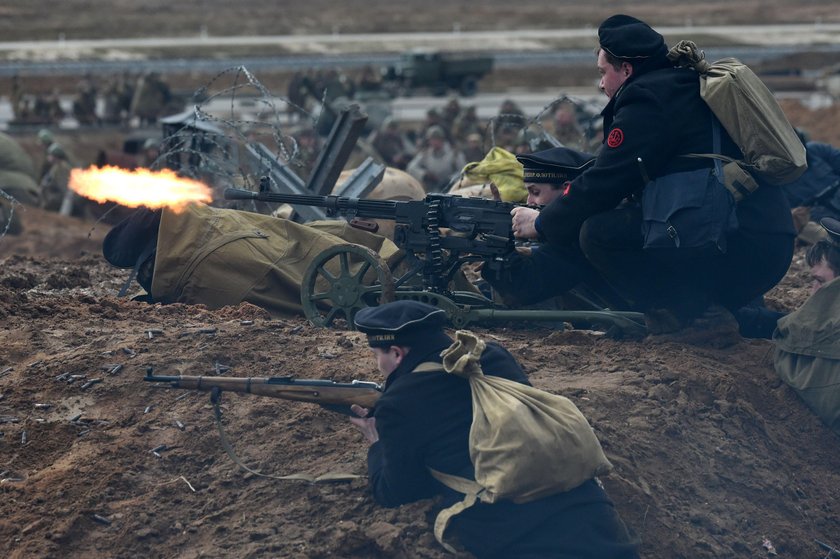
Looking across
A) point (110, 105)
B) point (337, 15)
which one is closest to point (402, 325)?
point (110, 105)

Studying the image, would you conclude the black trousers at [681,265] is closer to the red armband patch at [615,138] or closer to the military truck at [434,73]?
the red armband patch at [615,138]

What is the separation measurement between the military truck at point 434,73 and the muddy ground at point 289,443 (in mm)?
22984

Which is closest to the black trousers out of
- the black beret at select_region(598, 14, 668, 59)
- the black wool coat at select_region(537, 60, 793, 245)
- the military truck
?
the black wool coat at select_region(537, 60, 793, 245)

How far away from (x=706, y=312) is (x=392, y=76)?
2375 centimetres

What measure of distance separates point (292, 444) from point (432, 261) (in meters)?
1.91

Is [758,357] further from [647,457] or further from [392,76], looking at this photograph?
[392,76]

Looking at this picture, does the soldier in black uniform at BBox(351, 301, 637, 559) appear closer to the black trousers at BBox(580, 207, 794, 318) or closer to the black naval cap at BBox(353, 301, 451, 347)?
the black naval cap at BBox(353, 301, 451, 347)

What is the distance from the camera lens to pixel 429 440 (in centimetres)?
604

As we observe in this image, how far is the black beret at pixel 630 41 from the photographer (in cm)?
775

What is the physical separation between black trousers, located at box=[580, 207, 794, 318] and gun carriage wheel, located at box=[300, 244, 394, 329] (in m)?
1.36

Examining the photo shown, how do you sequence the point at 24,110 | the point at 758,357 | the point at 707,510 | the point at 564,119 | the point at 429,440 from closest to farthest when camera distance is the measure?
the point at 429,440 < the point at 707,510 < the point at 758,357 < the point at 564,119 < the point at 24,110

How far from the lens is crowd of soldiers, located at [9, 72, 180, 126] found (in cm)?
3006

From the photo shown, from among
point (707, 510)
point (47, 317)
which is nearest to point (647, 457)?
point (707, 510)

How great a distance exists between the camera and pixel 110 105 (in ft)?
101
